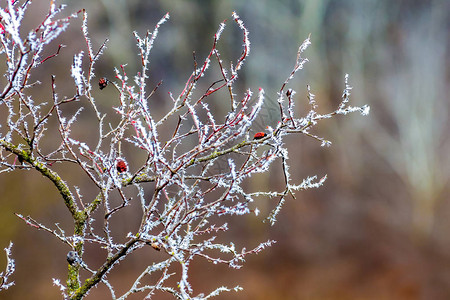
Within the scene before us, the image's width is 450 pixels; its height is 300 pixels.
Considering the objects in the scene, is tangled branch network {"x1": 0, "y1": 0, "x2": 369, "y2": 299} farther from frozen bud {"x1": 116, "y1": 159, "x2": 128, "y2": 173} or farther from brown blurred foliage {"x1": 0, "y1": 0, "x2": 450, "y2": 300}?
brown blurred foliage {"x1": 0, "y1": 0, "x2": 450, "y2": 300}

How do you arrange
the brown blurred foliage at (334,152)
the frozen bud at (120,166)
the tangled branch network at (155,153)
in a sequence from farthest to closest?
the brown blurred foliage at (334,152) < the frozen bud at (120,166) < the tangled branch network at (155,153)

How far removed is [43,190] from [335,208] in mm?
2632

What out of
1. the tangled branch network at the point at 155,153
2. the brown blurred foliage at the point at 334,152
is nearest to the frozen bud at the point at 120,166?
the tangled branch network at the point at 155,153

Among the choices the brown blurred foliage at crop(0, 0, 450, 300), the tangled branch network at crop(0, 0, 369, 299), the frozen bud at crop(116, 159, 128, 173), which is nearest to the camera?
the tangled branch network at crop(0, 0, 369, 299)

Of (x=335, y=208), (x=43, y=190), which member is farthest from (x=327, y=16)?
(x=43, y=190)

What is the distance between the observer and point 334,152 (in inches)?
149

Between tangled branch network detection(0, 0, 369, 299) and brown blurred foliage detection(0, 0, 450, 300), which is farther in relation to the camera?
brown blurred foliage detection(0, 0, 450, 300)

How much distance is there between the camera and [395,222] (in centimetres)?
367

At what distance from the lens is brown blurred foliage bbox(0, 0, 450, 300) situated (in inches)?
144

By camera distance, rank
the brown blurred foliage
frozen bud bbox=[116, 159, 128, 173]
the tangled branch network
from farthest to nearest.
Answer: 1. the brown blurred foliage
2. frozen bud bbox=[116, 159, 128, 173]
3. the tangled branch network

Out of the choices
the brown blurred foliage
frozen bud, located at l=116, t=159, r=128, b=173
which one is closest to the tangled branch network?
frozen bud, located at l=116, t=159, r=128, b=173

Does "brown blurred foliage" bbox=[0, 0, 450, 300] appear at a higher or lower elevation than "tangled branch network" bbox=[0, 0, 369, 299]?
higher

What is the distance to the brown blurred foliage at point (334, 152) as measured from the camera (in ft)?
12.0

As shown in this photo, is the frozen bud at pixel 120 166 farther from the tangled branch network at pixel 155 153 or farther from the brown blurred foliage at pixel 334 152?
the brown blurred foliage at pixel 334 152
